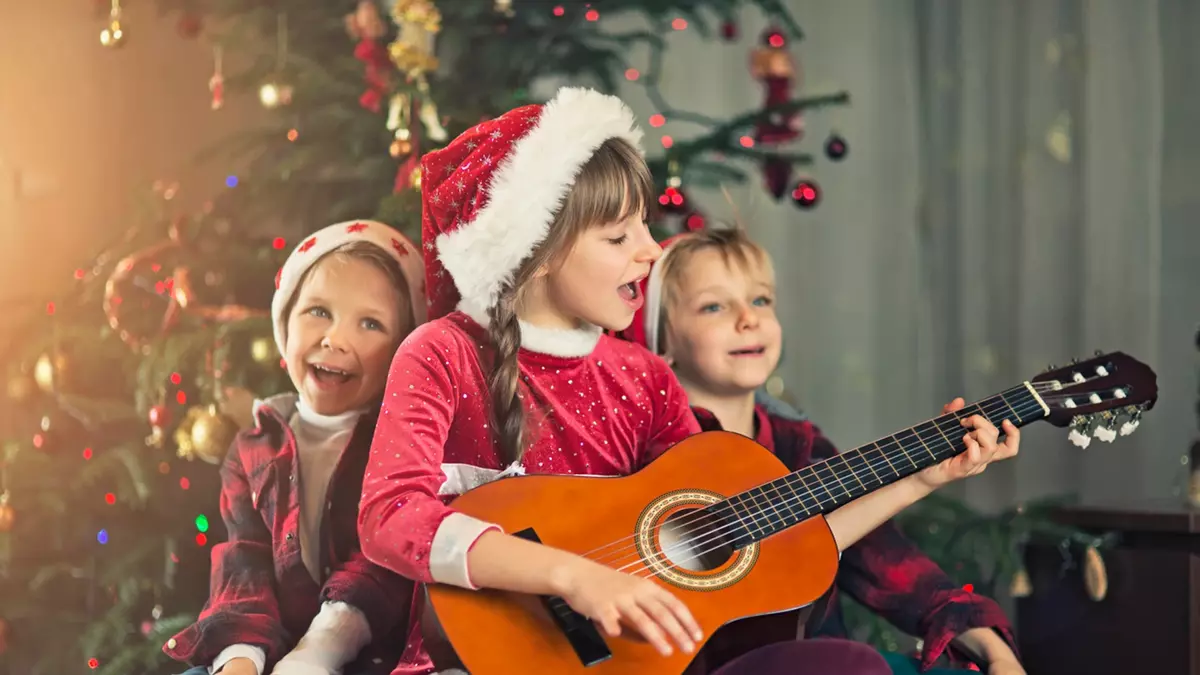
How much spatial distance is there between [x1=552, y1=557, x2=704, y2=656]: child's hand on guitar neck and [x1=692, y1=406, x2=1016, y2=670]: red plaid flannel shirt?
16.9 inches

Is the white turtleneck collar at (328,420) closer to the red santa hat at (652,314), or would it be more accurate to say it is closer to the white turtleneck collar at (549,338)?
the white turtleneck collar at (549,338)

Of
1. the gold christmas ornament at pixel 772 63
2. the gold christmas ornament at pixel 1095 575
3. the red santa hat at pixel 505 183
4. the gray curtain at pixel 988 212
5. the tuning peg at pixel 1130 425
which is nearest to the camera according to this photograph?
the red santa hat at pixel 505 183

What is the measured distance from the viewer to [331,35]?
80.7 inches

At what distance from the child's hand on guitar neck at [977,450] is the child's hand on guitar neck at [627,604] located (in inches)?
20.0

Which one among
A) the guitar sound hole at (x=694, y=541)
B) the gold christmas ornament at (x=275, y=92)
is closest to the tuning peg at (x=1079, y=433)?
the guitar sound hole at (x=694, y=541)

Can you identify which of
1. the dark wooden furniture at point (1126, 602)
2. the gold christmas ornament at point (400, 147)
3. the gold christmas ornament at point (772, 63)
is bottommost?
the dark wooden furniture at point (1126, 602)

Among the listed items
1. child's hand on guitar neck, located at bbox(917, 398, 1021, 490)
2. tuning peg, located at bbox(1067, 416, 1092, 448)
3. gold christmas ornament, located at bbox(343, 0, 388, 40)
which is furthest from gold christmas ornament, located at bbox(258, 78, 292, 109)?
tuning peg, located at bbox(1067, 416, 1092, 448)

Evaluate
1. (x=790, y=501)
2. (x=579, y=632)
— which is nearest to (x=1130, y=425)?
(x=790, y=501)

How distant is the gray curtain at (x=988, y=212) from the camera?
8.07ft

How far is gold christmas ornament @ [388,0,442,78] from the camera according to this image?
189cm

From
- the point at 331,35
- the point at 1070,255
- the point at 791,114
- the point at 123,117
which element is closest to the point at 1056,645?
the point at 1070,255

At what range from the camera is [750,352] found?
180 centimetres

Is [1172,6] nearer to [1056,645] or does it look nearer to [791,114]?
[791,114]

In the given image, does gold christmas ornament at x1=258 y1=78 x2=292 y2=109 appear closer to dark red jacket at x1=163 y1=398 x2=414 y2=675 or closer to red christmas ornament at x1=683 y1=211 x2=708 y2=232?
dark red jacket at x1=163 y1=398 x2=414 y2=675
